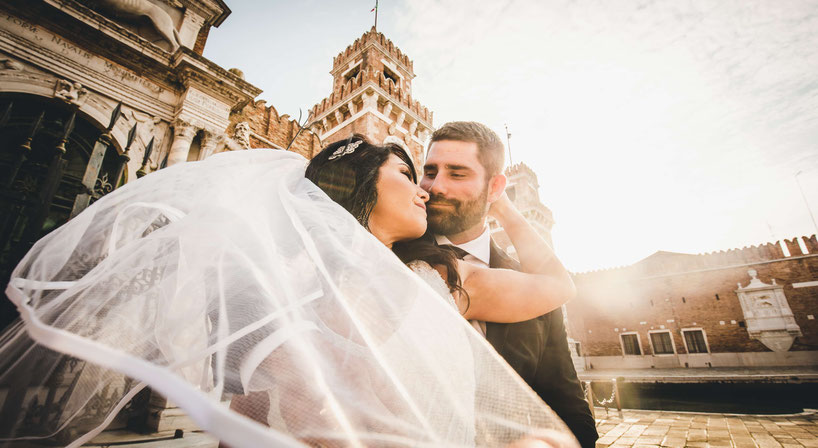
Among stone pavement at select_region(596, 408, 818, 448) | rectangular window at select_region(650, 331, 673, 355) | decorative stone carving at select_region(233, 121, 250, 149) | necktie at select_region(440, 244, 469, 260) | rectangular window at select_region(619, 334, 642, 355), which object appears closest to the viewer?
necktie at select_region(440, 244, 469, 260)

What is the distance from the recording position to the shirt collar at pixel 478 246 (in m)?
1.74

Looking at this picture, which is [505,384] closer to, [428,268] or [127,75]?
[428,268]

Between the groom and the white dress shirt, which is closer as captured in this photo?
the groom

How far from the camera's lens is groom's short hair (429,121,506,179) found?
1.92 m

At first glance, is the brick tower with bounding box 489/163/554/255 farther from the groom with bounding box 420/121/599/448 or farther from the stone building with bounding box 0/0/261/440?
the groom with bounding box 420/121/599/448

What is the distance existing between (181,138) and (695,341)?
31039 mm

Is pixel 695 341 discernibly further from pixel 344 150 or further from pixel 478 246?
pixel 344 150

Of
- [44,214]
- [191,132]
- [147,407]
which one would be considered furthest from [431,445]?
[191,132]

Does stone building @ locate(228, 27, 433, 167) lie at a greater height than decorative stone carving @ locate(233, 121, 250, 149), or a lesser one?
greater

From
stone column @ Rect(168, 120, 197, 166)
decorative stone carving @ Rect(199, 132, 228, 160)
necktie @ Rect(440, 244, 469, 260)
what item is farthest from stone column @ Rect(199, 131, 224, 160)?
necktie @ Rect(440, 244, 469, 260)

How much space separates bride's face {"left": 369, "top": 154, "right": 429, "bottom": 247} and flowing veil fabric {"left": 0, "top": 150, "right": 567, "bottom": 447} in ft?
1.07

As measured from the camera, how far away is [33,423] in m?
0.97

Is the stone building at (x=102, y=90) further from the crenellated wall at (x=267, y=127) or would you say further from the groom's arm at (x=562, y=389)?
the groom's arm at (x=562, y=389)

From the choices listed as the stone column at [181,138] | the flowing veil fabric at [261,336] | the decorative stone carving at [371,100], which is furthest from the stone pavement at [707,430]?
the decorative stone carving at [371,100]
